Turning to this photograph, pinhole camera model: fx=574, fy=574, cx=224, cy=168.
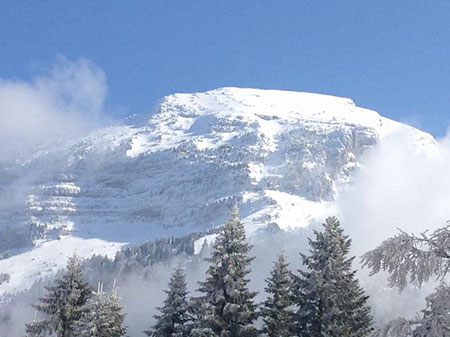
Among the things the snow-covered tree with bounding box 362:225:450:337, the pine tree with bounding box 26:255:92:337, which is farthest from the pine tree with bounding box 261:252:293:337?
the snow-covered tree with bounding box 362:225:450:337

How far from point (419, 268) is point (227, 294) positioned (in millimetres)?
18656

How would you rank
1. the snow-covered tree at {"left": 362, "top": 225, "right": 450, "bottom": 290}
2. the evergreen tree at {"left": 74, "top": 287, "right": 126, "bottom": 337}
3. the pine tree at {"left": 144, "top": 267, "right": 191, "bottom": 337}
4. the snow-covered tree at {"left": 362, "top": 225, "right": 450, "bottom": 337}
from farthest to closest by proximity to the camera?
1. the pine tree at {"left": 144, "top": 267, "right": 191, "bottom": 337}
2. the evergreen tree at {"left": 74, "top": 287, "right": 126, "bottom": 337}
3. the snow-covered tree at {"left": 362, "top": 225, "right": 450, "bottom": 290}
4. the snow-covered tree at {"left": 362, "top": 225, "right": 450, "bottom": 337}

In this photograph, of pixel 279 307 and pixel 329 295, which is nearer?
pixel 329 295

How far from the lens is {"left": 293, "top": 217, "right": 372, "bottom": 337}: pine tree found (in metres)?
26.8

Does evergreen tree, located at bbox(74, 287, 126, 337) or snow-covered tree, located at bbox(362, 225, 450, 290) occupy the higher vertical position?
snow-covered tree, located at bbox(362, 225, 450, 290)

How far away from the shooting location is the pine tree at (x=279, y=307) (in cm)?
2803

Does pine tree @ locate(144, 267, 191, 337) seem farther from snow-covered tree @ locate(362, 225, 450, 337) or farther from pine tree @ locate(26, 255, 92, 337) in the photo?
snow-covered tree @ locate(362, 225, 450, 337)

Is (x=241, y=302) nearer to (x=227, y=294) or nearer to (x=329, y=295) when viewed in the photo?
(x=227, y=294)

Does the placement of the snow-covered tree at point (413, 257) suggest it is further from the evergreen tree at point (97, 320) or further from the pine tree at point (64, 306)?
the pine tree at point (64, 306)

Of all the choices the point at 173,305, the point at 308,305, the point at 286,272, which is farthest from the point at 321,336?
the point at 173,305

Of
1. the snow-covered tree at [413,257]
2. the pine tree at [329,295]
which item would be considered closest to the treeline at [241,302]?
the pine tree at [329,295]

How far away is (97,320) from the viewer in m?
27.0

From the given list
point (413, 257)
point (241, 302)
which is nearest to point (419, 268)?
point (413, 257)

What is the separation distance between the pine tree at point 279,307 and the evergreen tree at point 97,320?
748 cm
